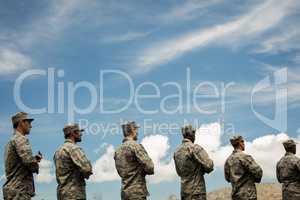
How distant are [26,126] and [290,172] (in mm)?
11743

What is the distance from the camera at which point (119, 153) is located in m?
19.0

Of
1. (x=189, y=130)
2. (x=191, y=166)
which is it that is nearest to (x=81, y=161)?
(x=191, y=166)

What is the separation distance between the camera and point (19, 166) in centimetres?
1673

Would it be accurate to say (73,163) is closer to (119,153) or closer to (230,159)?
(119,153)

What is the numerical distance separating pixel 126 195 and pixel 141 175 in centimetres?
82

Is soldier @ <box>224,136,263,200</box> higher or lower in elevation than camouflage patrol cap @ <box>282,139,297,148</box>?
lower

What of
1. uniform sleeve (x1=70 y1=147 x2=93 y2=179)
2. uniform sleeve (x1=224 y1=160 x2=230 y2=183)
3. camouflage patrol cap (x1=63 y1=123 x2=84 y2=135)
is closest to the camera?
uniform sleeve (x1=70 y1=147 x2=93 y2=179)

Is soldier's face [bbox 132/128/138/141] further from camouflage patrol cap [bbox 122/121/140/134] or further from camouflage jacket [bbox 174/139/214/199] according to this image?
camouflage jacket [bbox 174/139/214/199]

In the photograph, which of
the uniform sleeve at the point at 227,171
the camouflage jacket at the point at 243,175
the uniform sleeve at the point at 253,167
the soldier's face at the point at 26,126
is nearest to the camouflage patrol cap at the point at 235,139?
the camouflage jacket at the point at 243,175

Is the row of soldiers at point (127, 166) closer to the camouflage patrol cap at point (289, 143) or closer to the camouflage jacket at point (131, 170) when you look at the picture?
the camouflage jacket at point (131, 170)

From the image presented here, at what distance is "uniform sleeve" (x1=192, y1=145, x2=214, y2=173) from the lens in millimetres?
19406

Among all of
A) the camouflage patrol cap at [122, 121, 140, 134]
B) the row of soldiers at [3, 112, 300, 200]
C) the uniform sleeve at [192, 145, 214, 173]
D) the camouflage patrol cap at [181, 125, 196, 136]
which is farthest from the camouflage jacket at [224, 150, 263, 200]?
the camouflage patrol cap at [122, 121, 140, 134]

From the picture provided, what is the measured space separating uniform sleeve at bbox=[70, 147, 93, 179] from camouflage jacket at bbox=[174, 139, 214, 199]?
3.91 metres

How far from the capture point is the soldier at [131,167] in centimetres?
1870
